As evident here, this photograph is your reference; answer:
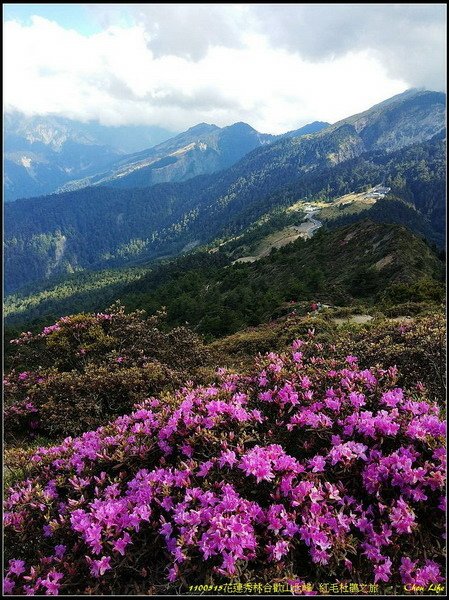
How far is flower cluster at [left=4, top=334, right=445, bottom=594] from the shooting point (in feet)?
9.46

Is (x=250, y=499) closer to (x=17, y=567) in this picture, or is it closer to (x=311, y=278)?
(x=17, y=567)

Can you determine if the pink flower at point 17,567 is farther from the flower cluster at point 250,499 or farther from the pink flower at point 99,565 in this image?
the pink flower at point 99,565

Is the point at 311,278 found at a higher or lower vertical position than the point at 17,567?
lower

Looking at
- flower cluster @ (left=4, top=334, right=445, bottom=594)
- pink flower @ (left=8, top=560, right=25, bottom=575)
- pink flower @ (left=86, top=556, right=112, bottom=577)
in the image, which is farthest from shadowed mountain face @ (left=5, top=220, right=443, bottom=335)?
pink flower @ (left=86, top=556, right=112, bottom=577)

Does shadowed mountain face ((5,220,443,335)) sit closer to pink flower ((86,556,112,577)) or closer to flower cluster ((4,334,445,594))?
flower cluster ((4,334,445,594))

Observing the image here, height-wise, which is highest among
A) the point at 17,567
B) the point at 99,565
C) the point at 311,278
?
the point at 99,565

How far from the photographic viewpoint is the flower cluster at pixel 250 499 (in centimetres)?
288

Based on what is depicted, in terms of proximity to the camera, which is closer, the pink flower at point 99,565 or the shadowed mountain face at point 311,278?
the pink flower at point 99,565

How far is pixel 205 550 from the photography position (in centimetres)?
278

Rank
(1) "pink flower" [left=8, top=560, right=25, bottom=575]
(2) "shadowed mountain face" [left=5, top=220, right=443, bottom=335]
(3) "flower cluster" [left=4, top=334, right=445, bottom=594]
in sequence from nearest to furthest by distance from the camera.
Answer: (3) "flower cluster" [left=4, top=334, right=445, bottom=594]
(1) "pink flower" [left=8, top=560, right=25, bottom=575]
(2) "shadowed mountain face" [left=5, top=220, right=443, bottom=335]

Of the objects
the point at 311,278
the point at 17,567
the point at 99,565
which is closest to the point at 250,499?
the point at 99,565

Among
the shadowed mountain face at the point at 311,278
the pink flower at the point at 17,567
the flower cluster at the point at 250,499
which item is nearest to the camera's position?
the flower cluster at the point at 250,499

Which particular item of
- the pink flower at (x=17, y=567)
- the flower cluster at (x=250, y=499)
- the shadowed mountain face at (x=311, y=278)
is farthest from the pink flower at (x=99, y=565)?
the shadowed mountain face at (x=311, y=278)

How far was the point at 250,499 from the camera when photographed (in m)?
3.33
